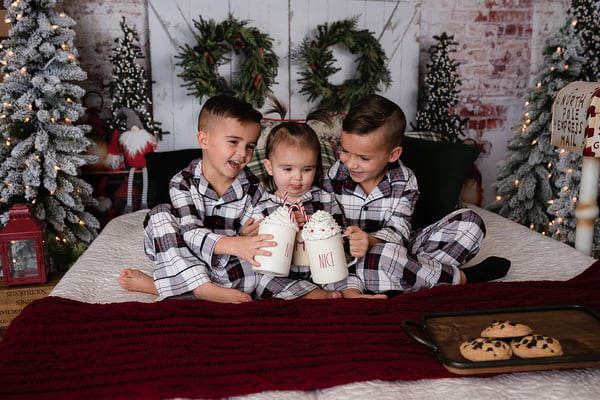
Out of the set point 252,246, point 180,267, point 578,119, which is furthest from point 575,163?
point 180,267

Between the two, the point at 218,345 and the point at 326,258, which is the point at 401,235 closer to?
the point at 326,258

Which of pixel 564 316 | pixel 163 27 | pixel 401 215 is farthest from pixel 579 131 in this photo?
pixel 163 27

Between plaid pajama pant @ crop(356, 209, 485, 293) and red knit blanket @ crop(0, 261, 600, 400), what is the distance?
240 mm

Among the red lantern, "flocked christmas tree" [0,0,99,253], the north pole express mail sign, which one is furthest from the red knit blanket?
"flocked christmas tree" [0,0,99,253]

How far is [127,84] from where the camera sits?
2.86m

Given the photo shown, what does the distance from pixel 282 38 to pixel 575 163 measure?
1729 millimetres

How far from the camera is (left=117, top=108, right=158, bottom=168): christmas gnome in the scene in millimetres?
2951

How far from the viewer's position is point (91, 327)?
1.26 metres

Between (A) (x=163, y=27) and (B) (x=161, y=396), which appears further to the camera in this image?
(A) (x=163, y=27)

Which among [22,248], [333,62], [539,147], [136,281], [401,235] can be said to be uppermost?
[333,62]

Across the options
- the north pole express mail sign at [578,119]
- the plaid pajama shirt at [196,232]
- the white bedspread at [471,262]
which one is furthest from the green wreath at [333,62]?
the plaid pajama shirt at [196,232]

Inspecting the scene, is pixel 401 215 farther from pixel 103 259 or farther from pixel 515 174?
pixel 515 174

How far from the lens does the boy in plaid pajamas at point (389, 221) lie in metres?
1.73

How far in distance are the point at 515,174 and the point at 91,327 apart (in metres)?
2.55
